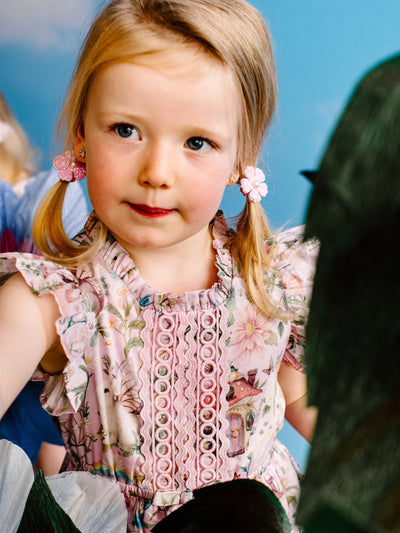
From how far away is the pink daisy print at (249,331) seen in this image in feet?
2.87

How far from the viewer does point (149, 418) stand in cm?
82

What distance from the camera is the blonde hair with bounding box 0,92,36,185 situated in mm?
1227

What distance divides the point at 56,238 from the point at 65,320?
16 cm

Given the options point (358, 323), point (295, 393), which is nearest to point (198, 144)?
point (295, 393)

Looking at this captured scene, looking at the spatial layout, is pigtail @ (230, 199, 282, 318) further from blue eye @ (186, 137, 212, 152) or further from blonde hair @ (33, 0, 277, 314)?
blue eye @ (186, 137, 212, 152)

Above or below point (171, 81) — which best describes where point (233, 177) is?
below

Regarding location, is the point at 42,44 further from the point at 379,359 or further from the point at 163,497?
the point at 379,359

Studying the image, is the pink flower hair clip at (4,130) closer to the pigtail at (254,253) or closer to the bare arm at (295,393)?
the pigtail at (254,253)

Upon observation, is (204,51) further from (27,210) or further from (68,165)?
(27,210)

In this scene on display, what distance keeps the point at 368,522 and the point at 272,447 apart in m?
0.84

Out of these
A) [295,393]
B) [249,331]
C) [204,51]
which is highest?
[204,51]

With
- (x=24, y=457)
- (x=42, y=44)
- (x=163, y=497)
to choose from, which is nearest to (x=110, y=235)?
(x=163, y=497)

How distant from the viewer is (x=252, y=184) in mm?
888

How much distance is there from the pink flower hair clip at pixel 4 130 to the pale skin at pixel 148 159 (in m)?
0.50
